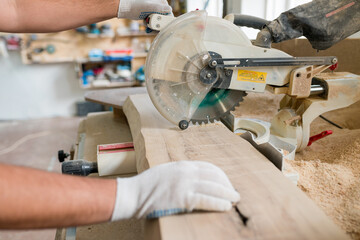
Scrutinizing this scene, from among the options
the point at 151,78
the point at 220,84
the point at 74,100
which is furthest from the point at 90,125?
the point at 74,100

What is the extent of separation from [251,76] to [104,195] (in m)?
0.76

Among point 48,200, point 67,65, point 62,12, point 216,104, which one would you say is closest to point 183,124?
point 216,104

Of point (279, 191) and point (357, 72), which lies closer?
point (279, 191)

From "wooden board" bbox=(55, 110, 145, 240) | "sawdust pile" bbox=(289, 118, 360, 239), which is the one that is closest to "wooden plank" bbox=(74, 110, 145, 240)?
"wooden board" bbox=(55, 110, 145, 240)

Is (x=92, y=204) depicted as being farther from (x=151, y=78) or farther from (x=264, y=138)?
(x=264, y=138)

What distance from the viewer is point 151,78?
1188 millimetres

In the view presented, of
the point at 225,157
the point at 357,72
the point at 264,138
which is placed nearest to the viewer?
the point at 225,157

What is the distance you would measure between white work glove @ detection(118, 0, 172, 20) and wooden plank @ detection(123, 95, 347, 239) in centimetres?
53

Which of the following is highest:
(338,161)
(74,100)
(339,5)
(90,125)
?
(339,5)

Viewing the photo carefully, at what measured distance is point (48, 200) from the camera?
668 mm

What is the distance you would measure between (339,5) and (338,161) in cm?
61

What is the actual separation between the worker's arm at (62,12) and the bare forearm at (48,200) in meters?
0.96

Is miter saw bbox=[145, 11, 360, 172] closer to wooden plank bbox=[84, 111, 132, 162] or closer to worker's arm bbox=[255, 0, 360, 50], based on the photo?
worker's arm bbox=[255, 0, 360, 50]

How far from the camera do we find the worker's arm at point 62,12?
1429mm
